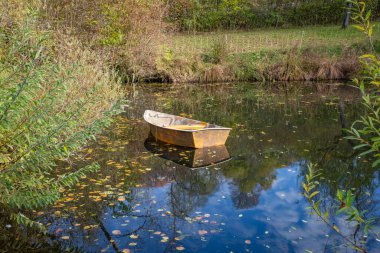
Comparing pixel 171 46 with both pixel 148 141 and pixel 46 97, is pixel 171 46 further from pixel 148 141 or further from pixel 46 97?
pixel 46 97

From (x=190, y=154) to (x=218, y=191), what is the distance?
7.23 ft

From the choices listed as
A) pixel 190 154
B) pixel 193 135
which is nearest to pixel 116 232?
pixel 190 154

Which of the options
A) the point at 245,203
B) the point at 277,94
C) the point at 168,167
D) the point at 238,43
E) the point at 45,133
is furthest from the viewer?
the point at 238,43

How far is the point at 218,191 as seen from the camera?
339 inches

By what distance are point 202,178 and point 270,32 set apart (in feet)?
76.7

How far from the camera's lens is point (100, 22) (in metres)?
19.8

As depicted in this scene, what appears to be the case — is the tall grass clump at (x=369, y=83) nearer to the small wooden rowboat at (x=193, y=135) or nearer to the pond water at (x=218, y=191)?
the pond water at (x=218, y=191)

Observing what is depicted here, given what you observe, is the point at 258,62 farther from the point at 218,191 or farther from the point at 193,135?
the point at 218,191

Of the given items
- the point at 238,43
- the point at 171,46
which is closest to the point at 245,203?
the point at 171,46

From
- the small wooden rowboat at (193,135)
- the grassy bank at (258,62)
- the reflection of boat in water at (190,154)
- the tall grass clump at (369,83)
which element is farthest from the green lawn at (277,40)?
the tall grass clump at (369,83)

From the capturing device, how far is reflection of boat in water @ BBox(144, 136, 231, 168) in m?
10.1

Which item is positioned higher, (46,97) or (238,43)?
(46,97)

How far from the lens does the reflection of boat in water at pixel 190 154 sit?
33.1ft

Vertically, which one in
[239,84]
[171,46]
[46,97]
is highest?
[46,97]
